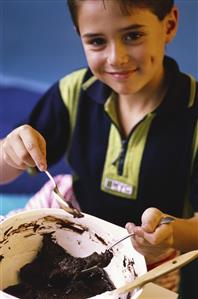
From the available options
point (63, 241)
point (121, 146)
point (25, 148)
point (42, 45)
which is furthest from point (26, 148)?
point (42, 45)

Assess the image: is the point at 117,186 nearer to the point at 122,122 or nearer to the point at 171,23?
the point at 122,122

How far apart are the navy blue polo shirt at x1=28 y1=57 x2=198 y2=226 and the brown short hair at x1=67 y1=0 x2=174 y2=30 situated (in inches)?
5.4

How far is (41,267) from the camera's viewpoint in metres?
0.64

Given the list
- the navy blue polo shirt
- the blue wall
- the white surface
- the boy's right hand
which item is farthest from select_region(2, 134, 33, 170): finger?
the blue wall

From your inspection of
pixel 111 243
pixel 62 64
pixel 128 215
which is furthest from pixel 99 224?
pixel 62 64

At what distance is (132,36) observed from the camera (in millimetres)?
723

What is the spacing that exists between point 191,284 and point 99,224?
0.32 meters

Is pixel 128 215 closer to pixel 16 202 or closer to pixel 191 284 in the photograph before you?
pixel 191 284

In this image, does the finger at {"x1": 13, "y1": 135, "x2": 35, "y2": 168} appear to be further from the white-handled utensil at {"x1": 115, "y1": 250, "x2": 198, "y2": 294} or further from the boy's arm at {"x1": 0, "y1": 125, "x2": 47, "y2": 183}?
the white-handled utensil at {"x1": 115, "y1": 250, "x2": 198, "y2": 294}

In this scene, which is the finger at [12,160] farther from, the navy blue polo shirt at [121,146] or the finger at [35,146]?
the navy blue polo shirt at [121,146]

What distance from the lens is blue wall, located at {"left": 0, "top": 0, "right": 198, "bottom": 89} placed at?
1049 mm

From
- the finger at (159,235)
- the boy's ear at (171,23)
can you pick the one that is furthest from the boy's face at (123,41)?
the finger at (159,235)

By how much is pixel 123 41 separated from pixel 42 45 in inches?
20.7

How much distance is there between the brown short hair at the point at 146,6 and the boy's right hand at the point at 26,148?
0.20 m
